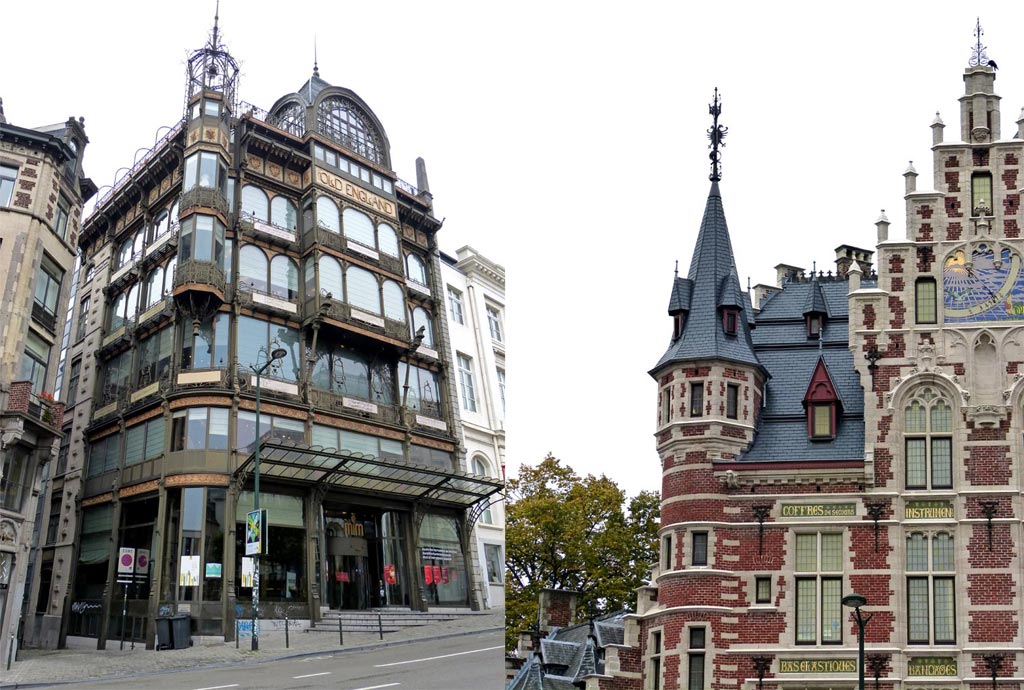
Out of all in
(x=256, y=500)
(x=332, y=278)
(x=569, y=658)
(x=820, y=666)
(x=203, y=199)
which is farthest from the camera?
(x=332, y=278)

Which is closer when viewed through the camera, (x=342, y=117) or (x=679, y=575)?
(x=679, y=575)

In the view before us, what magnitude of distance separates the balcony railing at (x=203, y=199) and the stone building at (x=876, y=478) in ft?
66.0

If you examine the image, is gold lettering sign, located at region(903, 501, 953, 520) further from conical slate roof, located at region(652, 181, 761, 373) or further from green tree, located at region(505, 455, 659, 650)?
green tree, located at region(505, 455, 659, 650)

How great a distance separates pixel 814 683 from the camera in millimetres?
29562

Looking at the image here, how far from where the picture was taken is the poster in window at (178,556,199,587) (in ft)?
129

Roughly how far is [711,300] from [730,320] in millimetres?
857

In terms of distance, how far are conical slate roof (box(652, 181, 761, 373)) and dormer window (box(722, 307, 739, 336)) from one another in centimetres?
12

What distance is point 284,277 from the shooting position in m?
46.8

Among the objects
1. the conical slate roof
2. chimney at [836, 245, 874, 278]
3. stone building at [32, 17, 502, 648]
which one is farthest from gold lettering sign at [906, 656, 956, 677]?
stone building at [32, 17, 502, 648]

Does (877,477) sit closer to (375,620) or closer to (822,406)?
(822,406)

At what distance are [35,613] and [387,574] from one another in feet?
51.9

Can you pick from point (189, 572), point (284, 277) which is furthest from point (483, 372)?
point (189, 572)

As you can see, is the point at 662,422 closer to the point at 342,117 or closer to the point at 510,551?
the point at 510,551

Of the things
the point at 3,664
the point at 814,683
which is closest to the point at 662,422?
the point at 814,683
